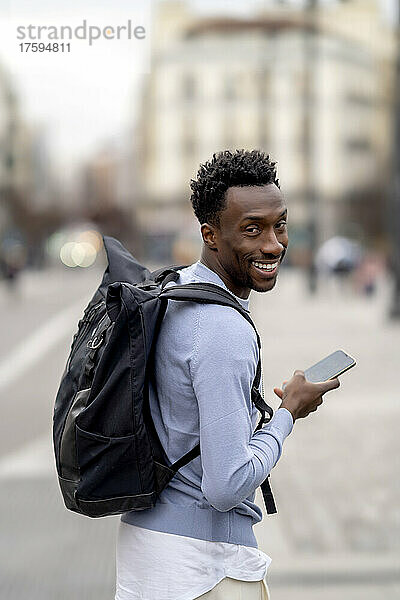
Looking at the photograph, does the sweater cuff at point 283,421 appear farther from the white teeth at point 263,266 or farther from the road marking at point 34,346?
the road marking at point 34,346

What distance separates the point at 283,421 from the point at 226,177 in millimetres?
509

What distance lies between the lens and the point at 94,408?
2.03m

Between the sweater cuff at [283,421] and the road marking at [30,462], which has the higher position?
the sweater cuff at [283,421]

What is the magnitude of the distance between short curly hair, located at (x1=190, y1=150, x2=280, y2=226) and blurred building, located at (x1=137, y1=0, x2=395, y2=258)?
76542 mm

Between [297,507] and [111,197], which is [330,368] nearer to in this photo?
[297,507]

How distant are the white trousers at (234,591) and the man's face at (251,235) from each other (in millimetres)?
606

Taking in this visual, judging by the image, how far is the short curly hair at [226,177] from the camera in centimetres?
209

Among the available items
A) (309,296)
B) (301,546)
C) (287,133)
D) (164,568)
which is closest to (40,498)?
(301,546)

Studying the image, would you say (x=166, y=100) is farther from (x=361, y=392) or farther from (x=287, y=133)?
(x=361, y=392)

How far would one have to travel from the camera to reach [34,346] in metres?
16.7

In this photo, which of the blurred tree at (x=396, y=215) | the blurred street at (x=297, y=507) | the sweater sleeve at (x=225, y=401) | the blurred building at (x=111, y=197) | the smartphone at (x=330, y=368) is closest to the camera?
the sweater sleeve at (x=225, y=401)

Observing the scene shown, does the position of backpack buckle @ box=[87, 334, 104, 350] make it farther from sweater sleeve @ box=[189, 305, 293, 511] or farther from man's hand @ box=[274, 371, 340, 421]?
man's hand @ box=[274, 371, 340, 421]

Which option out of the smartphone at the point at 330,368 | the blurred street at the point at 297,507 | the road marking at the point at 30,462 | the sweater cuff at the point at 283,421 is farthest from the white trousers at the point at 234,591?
the road marking at the point at 30,462

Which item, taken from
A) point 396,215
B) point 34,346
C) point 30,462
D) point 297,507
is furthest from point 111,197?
point 297,507
